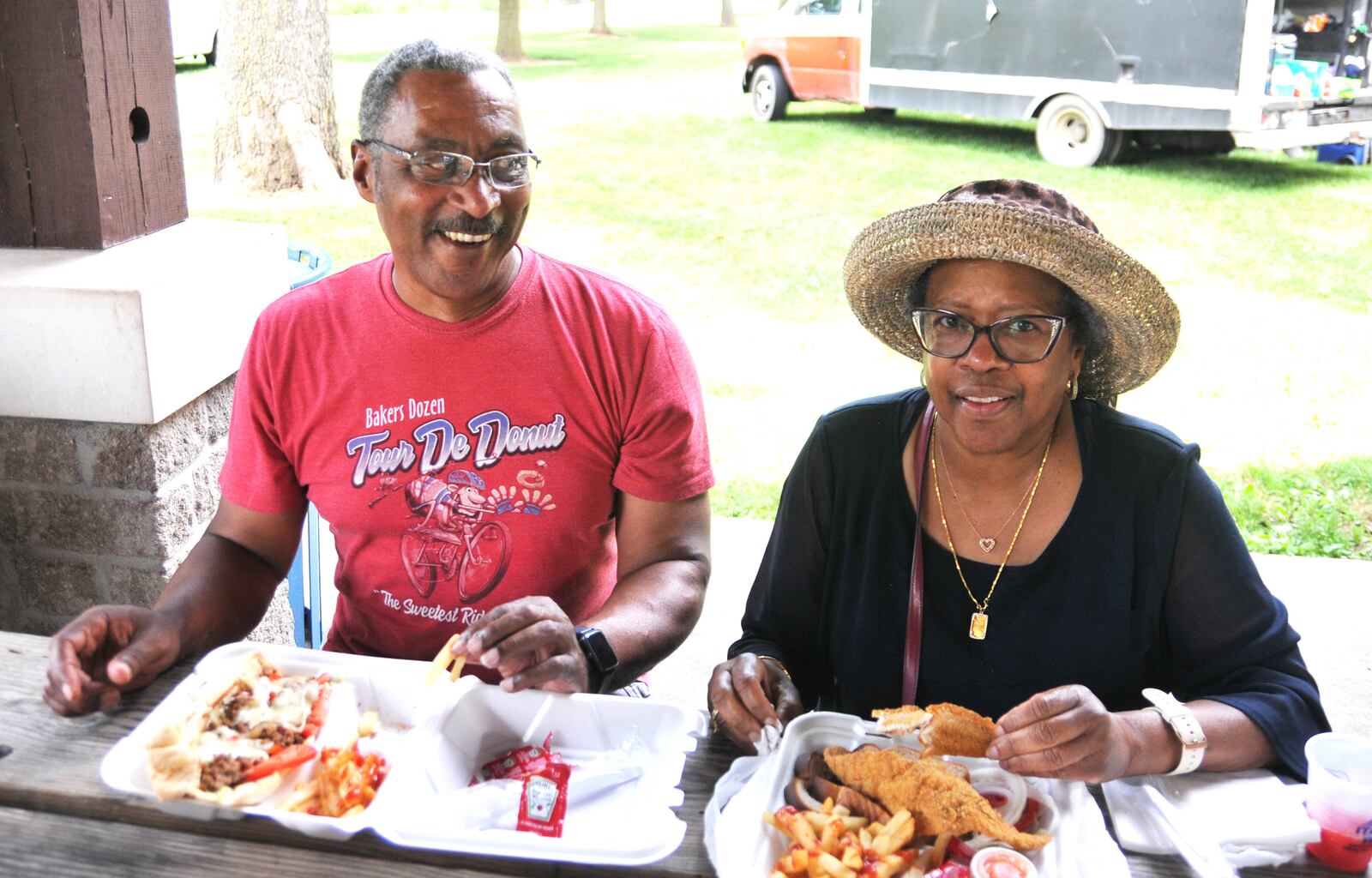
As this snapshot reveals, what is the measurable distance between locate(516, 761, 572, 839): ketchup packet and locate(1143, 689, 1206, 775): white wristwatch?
0.84 m

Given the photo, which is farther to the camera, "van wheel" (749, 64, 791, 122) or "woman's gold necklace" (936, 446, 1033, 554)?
"van wheel" (749, 64, 791, 122)

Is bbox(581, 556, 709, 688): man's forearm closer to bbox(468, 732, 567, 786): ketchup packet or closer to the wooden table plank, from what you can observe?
bbox(468, 732, 567, 786): ketchup packet

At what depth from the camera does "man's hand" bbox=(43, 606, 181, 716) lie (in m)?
1.86

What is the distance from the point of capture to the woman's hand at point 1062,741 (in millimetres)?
1642

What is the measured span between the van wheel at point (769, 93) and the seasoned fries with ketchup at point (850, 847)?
1316cm

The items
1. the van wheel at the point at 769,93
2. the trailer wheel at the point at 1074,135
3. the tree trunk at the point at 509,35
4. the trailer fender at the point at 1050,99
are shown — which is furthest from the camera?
the tree trunk at the point at 509,35

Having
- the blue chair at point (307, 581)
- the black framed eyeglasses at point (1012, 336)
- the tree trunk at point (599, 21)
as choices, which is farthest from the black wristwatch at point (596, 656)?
the tree trunk at point (599, 21)

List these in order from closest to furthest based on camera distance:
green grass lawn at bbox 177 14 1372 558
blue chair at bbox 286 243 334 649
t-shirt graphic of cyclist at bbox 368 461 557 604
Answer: t-shirt graphic of cyclist at bbox 368 461 557 604
blue chair at bbox 286 243 334 649
green grass lawn at bbox 177 14 1372 558

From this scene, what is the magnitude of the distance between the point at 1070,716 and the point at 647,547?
919 mm

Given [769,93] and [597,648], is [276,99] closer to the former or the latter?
[769,93]

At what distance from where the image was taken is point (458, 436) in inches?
89.0

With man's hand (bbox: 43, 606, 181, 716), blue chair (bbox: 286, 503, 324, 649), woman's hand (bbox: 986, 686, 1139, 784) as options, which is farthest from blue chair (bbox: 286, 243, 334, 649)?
woman's hand (bbox: 986, 686, 1139, 784)

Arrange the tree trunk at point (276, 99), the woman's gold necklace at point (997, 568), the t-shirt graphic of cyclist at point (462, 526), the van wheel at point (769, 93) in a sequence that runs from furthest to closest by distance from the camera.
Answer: the van wheel at point (769, 93)
the tree trunk at point (276, 99)
the t-shirt graphic of cyclist at point (462, 526)
the woman's gold necklace at point (997, 568)

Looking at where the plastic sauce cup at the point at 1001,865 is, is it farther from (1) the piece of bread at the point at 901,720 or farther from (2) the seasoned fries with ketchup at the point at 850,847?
(1) the piece of bread at the point at 901,720
